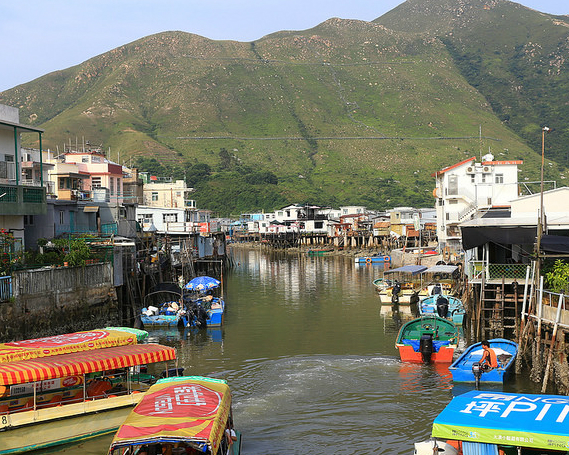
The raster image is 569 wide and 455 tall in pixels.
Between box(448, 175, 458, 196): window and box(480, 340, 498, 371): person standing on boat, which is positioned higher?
box(448, 175, 458, 196): window

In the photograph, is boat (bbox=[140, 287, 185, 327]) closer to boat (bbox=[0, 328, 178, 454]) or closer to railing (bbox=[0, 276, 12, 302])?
railing (bbox=[0, 276, 12, 302])

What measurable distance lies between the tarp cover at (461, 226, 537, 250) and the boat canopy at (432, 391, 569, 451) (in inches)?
787

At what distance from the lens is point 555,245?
2936cm

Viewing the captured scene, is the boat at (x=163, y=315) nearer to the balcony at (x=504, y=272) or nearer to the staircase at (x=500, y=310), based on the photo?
the staircase at (x=500, y=310)

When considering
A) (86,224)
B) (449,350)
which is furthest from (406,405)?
(86,224)

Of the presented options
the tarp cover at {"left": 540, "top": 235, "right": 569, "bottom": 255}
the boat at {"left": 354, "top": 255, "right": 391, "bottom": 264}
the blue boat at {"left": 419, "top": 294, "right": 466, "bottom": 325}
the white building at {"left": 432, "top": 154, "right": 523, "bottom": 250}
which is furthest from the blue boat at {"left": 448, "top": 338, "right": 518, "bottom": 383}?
the boat at {"left": 354, "top": 255, "right": 391, "bottom": 264}

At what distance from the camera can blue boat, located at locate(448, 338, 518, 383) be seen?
2553 cm

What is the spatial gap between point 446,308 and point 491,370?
45.9 feet

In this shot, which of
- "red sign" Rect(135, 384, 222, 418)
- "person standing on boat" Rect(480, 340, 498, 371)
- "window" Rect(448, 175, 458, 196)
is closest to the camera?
"red sign" Rect(135, 384, 222, 418)

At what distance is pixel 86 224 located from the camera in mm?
50438

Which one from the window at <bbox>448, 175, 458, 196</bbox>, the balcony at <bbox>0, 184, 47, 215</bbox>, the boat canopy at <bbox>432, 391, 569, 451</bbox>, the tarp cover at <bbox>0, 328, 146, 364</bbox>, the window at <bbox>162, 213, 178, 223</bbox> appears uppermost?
the window at <bbox>448, 175, 458, 196</bbox>

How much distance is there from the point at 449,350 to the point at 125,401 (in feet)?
52.2

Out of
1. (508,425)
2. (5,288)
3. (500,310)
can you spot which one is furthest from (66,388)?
(500,310)

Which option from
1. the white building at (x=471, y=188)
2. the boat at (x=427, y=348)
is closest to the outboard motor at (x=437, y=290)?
the boat at (x=427, y=348)
